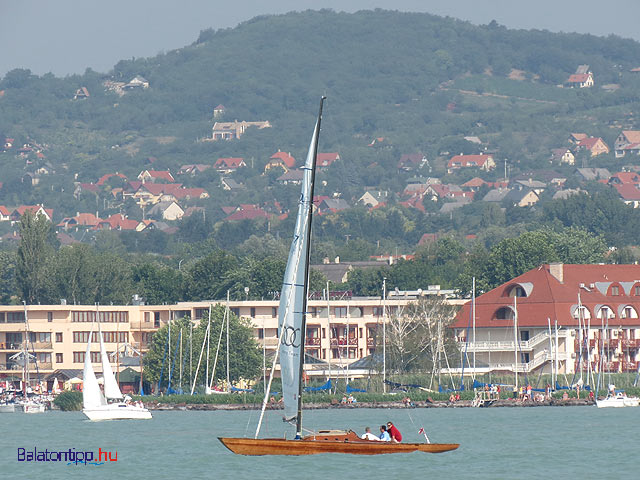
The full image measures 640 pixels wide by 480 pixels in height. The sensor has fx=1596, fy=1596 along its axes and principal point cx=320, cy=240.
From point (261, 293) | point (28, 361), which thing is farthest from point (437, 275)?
point (28, 361)

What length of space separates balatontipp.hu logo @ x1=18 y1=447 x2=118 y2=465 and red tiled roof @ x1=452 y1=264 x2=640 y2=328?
6170 cm

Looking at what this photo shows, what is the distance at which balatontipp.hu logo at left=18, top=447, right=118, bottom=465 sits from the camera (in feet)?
242

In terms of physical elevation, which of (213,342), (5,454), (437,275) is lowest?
(5,454)

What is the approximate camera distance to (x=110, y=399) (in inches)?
4373

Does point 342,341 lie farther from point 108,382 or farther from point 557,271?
point 108,382

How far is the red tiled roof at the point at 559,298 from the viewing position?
135 m

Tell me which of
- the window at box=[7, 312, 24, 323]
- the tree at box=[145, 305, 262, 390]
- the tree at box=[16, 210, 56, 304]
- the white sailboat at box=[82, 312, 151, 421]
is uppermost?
the tree at box=[16, 210, 56, 304]

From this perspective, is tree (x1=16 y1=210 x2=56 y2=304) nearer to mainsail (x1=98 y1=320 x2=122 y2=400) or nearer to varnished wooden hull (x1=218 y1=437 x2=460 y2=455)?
mainsail (x1=98 y1=320 x2=122 y2=400)

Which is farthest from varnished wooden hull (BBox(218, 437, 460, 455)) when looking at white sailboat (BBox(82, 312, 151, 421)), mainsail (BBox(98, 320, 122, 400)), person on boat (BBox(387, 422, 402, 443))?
mainsail (BBox(98, 320, 122, 400))

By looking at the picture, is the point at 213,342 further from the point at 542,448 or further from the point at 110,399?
the point at 542,448

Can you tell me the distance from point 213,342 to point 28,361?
854 inches

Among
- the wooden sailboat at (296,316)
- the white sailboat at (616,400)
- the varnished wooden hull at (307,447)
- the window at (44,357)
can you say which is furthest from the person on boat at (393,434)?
the window at (44,357)

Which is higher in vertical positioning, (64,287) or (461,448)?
(64,287)

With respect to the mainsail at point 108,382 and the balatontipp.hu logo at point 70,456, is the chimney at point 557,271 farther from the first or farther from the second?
the balatontipp.hu logo at point 70,456
